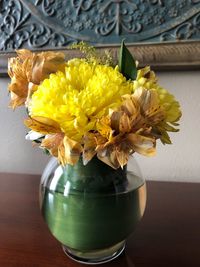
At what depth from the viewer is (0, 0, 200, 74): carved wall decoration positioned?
718 mm

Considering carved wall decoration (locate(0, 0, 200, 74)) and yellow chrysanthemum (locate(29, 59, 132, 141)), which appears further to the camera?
carved wall decoration (locate(0, 0, 200, 74))

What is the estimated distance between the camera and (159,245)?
0.47 m

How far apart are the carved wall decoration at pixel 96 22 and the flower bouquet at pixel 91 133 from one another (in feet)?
1.24

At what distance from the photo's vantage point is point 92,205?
0.38 m

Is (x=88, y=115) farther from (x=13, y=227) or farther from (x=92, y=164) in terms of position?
(x=13, y=227)

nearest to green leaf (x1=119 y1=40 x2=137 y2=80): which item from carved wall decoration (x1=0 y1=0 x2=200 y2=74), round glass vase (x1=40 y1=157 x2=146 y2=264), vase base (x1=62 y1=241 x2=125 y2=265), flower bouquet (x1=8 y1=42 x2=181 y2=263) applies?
flower bouquet (x1=8 y1=42 x2=181 y2=263)

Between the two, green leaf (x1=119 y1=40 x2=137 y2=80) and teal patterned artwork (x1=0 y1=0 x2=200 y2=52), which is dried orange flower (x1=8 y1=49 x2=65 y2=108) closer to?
green leaf (x1=119 y1=40 x2=137 y2=80)

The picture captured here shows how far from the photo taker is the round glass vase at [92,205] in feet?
1.25

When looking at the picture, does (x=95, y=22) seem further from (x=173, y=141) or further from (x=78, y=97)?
(x=78, y=97)

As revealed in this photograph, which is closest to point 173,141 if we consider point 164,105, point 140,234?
point 140,234

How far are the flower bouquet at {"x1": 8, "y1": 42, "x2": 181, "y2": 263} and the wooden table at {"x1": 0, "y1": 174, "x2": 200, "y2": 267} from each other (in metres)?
0.04

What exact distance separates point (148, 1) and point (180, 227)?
53 cm

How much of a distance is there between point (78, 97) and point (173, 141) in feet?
1.69

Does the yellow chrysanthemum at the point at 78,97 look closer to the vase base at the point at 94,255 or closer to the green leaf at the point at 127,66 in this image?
the green leaf at the point at 127,66
